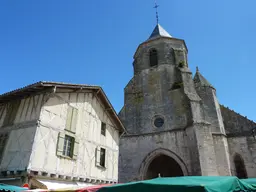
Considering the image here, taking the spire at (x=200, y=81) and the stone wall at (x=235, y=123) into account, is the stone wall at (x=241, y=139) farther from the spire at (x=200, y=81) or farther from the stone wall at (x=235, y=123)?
the spire at (x=200, y=81)

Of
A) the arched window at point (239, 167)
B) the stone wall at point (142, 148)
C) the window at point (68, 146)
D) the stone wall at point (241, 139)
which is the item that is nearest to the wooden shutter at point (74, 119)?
the window at point (68, 146)

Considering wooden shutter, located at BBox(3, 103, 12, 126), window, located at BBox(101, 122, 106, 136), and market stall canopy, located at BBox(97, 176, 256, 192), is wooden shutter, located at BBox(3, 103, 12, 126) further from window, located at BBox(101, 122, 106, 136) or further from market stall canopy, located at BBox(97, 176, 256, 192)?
market stall canopy, located at BBox(97, 176, 256, 192)

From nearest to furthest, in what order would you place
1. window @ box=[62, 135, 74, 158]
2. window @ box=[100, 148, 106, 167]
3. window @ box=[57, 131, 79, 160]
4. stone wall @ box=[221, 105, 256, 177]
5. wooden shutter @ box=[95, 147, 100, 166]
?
window @ box=[57, 131, 79, 160] < window @ box=[62, 135, 74, 158] < wooden shutter @ box=[95, 147, 100, 166] < window @ box=[100, 148, 106, 167] < stone wall @ box=[221, 105, 256, 177]

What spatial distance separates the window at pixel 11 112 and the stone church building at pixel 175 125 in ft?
31.8

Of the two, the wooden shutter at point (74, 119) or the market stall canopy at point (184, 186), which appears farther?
the wooden shutter at point (74, 119)

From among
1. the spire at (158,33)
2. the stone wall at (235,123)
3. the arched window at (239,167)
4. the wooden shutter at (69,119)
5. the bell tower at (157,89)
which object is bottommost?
the arched window at (239,167)

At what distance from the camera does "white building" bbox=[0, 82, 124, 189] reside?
23.8 ft

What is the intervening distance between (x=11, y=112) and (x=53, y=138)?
94.0 inches

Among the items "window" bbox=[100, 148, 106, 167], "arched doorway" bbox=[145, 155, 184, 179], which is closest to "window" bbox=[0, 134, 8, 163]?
"window" bbox=[100, 148, 106, 167]

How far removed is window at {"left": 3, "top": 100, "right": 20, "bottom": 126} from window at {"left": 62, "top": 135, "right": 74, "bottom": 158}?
233 cm

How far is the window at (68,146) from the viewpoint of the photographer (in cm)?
849

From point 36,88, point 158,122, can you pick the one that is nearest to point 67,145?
point 36,88

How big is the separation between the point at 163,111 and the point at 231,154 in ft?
19.1

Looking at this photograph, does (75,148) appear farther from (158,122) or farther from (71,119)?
(158,122)
